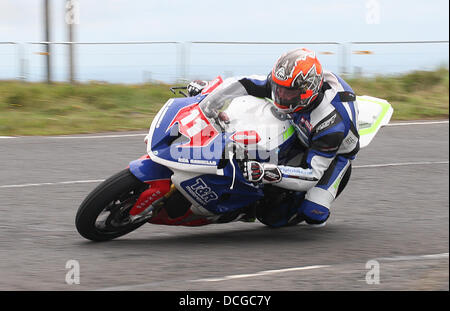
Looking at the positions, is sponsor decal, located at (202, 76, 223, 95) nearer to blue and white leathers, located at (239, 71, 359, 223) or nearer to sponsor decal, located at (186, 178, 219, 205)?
blue and white leathers, located at (239, 71, 359, 223)

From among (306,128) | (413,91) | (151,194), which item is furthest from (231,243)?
(413,91)

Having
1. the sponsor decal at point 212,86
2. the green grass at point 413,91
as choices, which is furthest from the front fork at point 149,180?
the green grass at point 413,91

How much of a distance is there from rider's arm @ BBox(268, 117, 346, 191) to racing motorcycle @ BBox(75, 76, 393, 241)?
0.19m

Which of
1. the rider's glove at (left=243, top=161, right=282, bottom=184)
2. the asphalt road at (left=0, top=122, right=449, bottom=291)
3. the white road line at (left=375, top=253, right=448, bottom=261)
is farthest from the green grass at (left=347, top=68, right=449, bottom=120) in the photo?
the rider's glove at (left=243, top=161, right=282, bottom=184)

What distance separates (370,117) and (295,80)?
106 centimetres

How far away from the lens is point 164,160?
619 cm

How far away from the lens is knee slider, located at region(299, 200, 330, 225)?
683 cm

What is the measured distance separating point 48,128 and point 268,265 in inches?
310

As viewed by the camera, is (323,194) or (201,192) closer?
(201,192)

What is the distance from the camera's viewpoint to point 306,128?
21.4 feet

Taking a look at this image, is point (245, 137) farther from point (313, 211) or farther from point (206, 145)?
point (313, 211)

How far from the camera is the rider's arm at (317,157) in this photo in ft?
21.2
